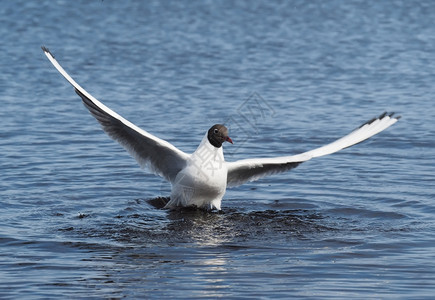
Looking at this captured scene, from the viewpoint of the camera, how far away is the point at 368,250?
938 centimetres

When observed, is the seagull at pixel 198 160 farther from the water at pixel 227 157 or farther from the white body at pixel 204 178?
the water at pixel 227 157

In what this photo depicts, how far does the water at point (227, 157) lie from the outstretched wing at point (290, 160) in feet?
1.22

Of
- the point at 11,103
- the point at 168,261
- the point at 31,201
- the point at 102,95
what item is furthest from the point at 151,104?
the point at 168,261

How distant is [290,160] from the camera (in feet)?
37.3

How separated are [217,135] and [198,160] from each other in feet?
1.31

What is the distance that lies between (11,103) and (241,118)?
15.4ft

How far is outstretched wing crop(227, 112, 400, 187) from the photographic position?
11461 mm

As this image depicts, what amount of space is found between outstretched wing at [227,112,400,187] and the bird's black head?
1.38 feet

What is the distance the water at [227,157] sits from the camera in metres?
8.62

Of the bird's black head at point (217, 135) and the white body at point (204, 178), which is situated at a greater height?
the bird's black head at point (217, 135)

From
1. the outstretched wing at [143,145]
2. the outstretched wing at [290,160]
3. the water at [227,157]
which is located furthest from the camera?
the outstretched wing at [290,160]

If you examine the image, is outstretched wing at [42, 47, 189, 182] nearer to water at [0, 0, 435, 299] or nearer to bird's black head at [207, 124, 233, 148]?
bird's black head at [207, 124, 233, 148]

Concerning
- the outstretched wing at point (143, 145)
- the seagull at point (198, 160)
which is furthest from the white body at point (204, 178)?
the outstretched wing at point (143, 145)

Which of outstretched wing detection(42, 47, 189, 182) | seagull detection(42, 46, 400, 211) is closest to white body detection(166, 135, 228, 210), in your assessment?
seagull detection(42, 46, 400, 211)
